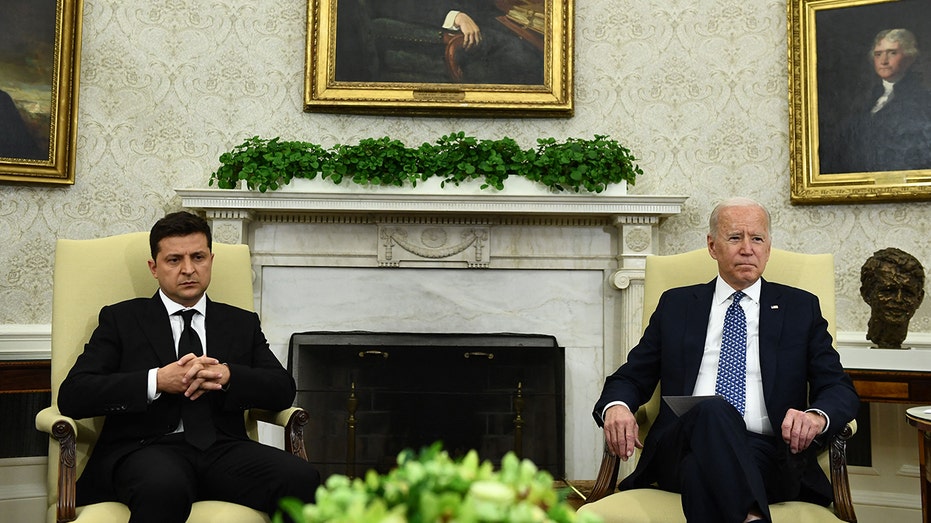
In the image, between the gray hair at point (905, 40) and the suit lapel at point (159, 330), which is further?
the gray hair at point (905, 40)

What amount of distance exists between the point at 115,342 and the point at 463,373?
2130 mm

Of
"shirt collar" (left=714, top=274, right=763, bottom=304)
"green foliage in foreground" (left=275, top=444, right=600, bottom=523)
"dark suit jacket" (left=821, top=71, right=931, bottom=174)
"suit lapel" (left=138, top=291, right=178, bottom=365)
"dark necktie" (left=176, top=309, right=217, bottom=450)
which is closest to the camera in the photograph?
"green foliage in foreground" (left=275, top=444, right=600, bottom=523)

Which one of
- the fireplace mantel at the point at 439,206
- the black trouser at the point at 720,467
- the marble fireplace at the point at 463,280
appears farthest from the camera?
the marble fireplace at the point at 463,280

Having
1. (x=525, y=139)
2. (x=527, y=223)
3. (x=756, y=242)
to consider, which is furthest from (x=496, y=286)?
(x=756, y=242)

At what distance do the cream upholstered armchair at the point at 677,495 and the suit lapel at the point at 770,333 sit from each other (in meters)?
0.27

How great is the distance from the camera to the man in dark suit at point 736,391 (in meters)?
2.29

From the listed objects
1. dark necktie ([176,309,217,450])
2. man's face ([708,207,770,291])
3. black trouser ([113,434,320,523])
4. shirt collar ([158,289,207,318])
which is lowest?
black trouser ([113,434,320,523])

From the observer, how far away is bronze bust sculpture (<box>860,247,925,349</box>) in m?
3.79

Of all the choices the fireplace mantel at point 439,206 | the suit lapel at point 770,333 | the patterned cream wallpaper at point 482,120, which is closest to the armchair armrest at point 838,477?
the suit lapel at point 770,333

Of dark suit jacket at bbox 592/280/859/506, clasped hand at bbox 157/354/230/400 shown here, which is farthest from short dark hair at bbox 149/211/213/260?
dark suit jacket at bbox 592/280/859/506

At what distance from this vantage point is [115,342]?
9.08 feet

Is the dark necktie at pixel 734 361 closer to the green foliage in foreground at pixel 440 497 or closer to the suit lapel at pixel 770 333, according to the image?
the suit lapel at pixel 770 333

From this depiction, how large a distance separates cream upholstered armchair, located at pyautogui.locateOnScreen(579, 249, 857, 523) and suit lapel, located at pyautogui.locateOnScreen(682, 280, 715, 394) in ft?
0.85

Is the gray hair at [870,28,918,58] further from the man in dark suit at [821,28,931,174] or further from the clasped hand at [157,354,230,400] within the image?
the clasped hand at [157,354,230,400]
